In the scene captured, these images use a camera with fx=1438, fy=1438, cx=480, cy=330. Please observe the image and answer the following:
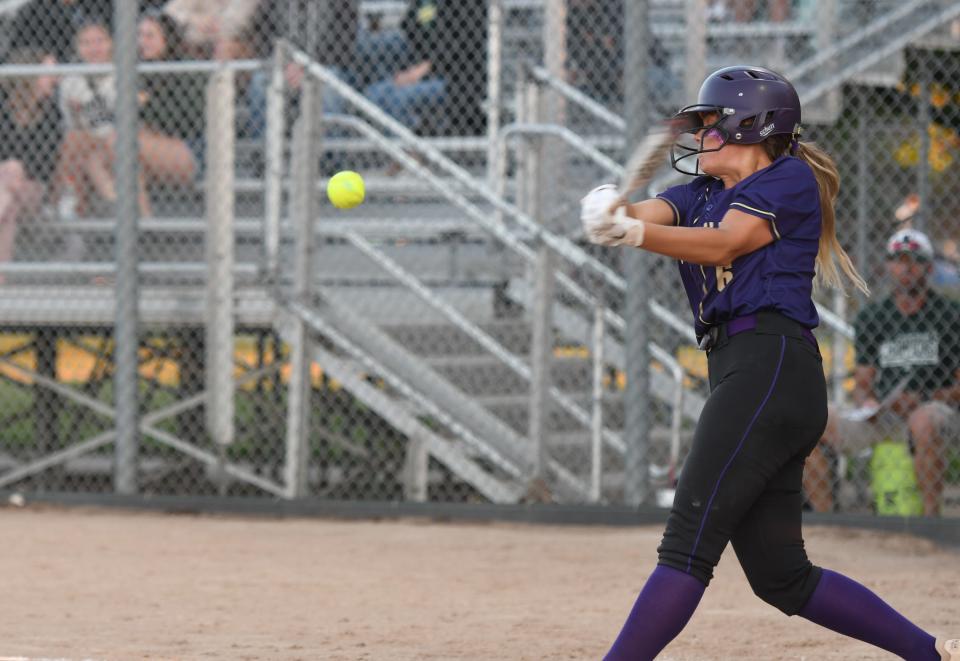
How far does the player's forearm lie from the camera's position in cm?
364

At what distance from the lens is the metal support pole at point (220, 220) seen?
8.51 meters

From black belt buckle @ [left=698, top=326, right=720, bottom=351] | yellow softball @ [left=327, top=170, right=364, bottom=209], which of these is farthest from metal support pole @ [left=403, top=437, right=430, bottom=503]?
black belt buckle @ [left=698, top=326, right=720, bottom=351]

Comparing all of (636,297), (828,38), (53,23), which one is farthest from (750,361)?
(53,23)

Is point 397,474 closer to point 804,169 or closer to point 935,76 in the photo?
point 935,76

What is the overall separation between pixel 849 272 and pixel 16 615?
3507 millimetres

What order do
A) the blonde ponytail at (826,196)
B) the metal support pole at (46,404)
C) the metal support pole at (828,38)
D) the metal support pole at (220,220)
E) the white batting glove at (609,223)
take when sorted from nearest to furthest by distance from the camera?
the white batting glove at (609,223), the blonde ponytail at (826,196), the metal support pole at (220,220), the metal support pole at (828,38), the metal support pole at (46,404)

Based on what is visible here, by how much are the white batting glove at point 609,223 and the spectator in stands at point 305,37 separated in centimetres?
577

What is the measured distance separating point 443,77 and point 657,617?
272 inches

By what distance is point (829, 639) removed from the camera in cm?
528

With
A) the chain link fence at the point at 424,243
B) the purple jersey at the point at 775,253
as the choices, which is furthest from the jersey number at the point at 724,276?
the chain link fence at the point at 424,243

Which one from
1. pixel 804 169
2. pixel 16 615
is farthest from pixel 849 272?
pixel 16 615

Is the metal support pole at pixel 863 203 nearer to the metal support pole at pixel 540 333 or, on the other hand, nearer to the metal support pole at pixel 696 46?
the metal support pole at pixel 696 46

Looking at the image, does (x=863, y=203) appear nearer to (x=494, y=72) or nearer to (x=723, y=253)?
(x=494, y=72)

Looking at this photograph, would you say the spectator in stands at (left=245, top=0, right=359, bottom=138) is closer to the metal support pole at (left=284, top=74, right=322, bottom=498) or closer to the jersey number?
the metal support pole at (left=284, top=74, right=322, bottom=498)
